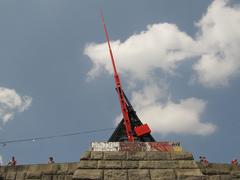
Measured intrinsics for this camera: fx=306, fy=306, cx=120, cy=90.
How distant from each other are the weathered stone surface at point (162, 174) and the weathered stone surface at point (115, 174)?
1.02 m

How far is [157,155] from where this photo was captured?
11.9 meters

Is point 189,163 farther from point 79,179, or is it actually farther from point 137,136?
point 137,136

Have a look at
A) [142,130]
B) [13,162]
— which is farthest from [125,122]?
[13,162]

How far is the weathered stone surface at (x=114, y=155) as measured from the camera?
11.7m

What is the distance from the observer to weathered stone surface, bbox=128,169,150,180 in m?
11.0

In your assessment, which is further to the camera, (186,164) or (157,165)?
(186,164)

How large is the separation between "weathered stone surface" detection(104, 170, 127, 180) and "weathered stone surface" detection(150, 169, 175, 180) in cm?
102

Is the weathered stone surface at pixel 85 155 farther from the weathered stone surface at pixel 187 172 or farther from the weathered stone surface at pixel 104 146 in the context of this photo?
the weathered stone surface at pixel 187 172

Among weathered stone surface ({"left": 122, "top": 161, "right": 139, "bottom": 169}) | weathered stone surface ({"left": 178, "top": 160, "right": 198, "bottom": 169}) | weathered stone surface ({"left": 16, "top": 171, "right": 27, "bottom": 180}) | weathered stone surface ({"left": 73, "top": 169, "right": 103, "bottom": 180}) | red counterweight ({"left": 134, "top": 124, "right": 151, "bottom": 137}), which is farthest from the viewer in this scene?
red counterweight ({"left": 134, "top": 124, "right": 151, "bottom": 137})

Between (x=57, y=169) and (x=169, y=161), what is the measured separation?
16.2 ft

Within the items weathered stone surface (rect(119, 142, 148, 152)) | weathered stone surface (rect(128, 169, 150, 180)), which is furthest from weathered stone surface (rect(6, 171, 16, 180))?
weathered stone surface (rect(128, 169, 150, 180))

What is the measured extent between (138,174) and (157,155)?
1215mm

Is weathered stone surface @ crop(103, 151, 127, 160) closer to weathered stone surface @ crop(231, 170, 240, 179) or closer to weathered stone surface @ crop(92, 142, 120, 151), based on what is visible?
weathered stone surface @ crop(92, 142, 120, 151)

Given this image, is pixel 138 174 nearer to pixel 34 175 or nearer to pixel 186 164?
pixel 186 164
